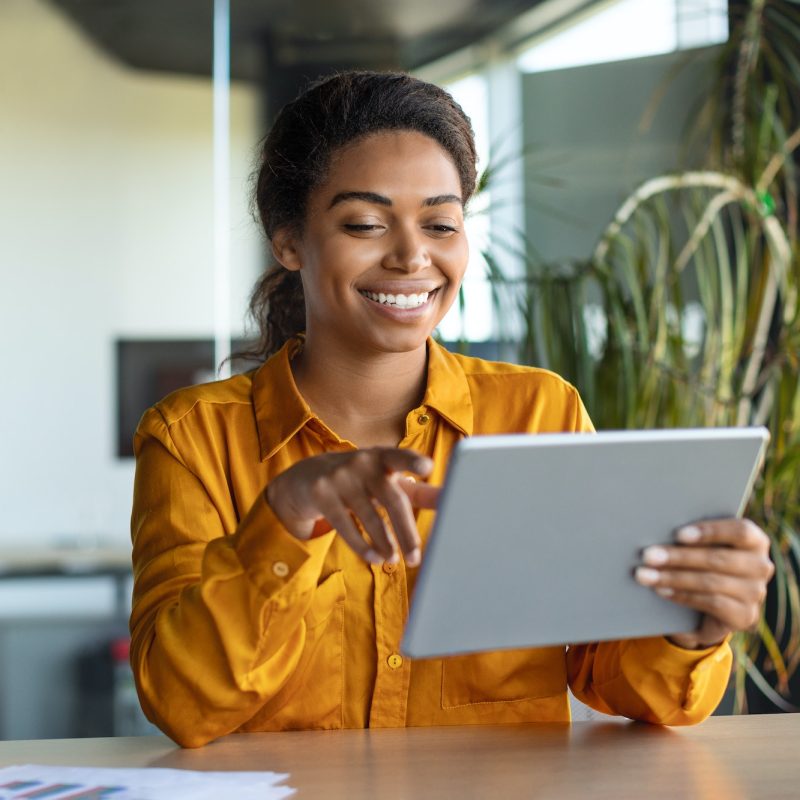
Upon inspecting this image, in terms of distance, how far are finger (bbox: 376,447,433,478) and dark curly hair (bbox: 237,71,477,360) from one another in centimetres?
69

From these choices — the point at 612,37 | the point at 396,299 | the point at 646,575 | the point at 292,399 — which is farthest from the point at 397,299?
the point at 612,37

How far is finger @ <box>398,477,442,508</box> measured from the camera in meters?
1.16

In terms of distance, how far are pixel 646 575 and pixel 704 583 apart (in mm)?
96

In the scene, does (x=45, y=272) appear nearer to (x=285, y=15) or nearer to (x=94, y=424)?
(x=94, y=424)

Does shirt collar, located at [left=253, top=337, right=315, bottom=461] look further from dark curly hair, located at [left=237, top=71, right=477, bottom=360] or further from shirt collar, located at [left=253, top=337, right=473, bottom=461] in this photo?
dark curly hair, located at [left=237, top=71, right=477, bottom=360]

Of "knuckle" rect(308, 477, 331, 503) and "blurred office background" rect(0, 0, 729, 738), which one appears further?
"blurred office background" rect(0, 0, 729, 738)

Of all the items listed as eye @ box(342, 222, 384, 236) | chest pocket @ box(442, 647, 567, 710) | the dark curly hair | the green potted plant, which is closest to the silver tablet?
chest pocket @ box(442, 647, 567, 710)

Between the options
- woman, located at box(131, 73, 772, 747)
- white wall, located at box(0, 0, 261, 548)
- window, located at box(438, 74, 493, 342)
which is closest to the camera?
woman, located at box(131, 73, 772, 747)

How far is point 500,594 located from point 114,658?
2.82m

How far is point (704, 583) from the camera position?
4.00 feet

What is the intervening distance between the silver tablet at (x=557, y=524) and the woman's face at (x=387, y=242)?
62 cm

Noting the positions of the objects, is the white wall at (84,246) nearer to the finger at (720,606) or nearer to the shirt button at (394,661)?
the shirt button at (394,661)

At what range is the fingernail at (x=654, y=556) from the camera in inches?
→ 45.3

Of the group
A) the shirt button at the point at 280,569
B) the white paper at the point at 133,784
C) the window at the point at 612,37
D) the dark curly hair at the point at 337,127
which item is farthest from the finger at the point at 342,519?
the window at the point at 612,37
